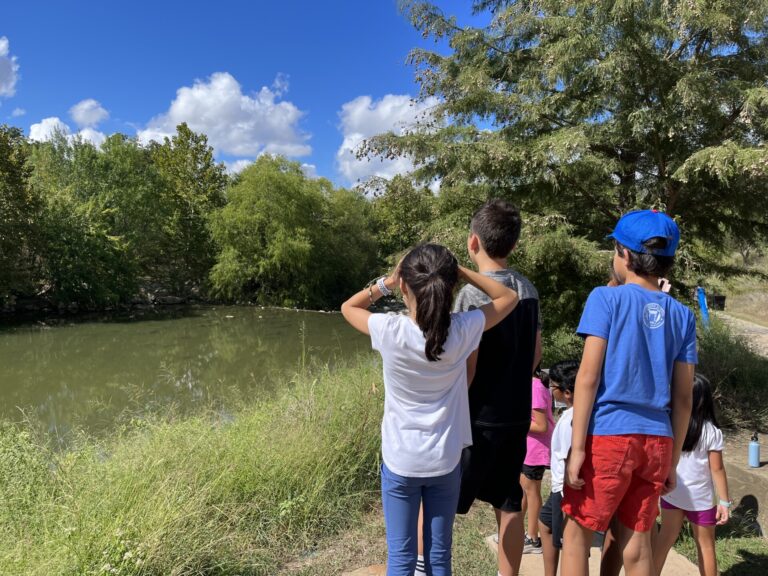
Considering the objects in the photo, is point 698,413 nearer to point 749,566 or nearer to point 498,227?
point 749,566

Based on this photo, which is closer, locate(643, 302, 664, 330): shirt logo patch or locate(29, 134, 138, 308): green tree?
locate(643, 302, 664, 330): shirt logo patch

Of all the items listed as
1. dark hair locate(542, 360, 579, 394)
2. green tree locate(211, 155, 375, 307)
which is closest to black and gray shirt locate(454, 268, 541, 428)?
dark hair locate(542, 360, 579, 394)

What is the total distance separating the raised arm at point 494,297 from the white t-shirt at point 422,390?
71 mm

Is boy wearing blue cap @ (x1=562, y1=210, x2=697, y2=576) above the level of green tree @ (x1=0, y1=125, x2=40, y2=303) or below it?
below

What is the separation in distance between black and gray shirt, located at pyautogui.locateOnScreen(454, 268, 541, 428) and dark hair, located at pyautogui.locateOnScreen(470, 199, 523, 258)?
0.32 ft

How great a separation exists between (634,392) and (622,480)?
31 cm

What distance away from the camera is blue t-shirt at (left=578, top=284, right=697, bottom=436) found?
1.72m

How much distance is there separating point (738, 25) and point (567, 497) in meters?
4.95

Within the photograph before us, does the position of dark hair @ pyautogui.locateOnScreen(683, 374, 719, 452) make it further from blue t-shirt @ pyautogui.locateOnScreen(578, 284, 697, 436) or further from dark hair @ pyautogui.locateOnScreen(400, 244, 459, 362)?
dark hair @ pyautogui.locateOnScreen(400, 244, 459, 362)

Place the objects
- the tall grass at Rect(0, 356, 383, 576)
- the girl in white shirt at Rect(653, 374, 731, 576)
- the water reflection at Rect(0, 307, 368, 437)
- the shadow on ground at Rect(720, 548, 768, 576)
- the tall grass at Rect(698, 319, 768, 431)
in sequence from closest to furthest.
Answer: the girl in white shirt at Rect(653, 374, 731, 576), the tall grass at Rect(0, 356, 383, 576), the shadow on ground at Rect(720, 548, 768, 576), the tall grass at Rect(698, 319, 768, 431), the water reflection at Rect(0, 307, 368, 437)

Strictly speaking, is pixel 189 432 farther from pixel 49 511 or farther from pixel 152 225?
pixel 152 225

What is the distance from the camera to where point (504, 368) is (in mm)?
2010

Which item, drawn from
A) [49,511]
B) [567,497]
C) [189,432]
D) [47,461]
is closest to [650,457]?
[567,497]

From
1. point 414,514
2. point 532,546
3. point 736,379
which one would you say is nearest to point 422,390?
point 414,514
